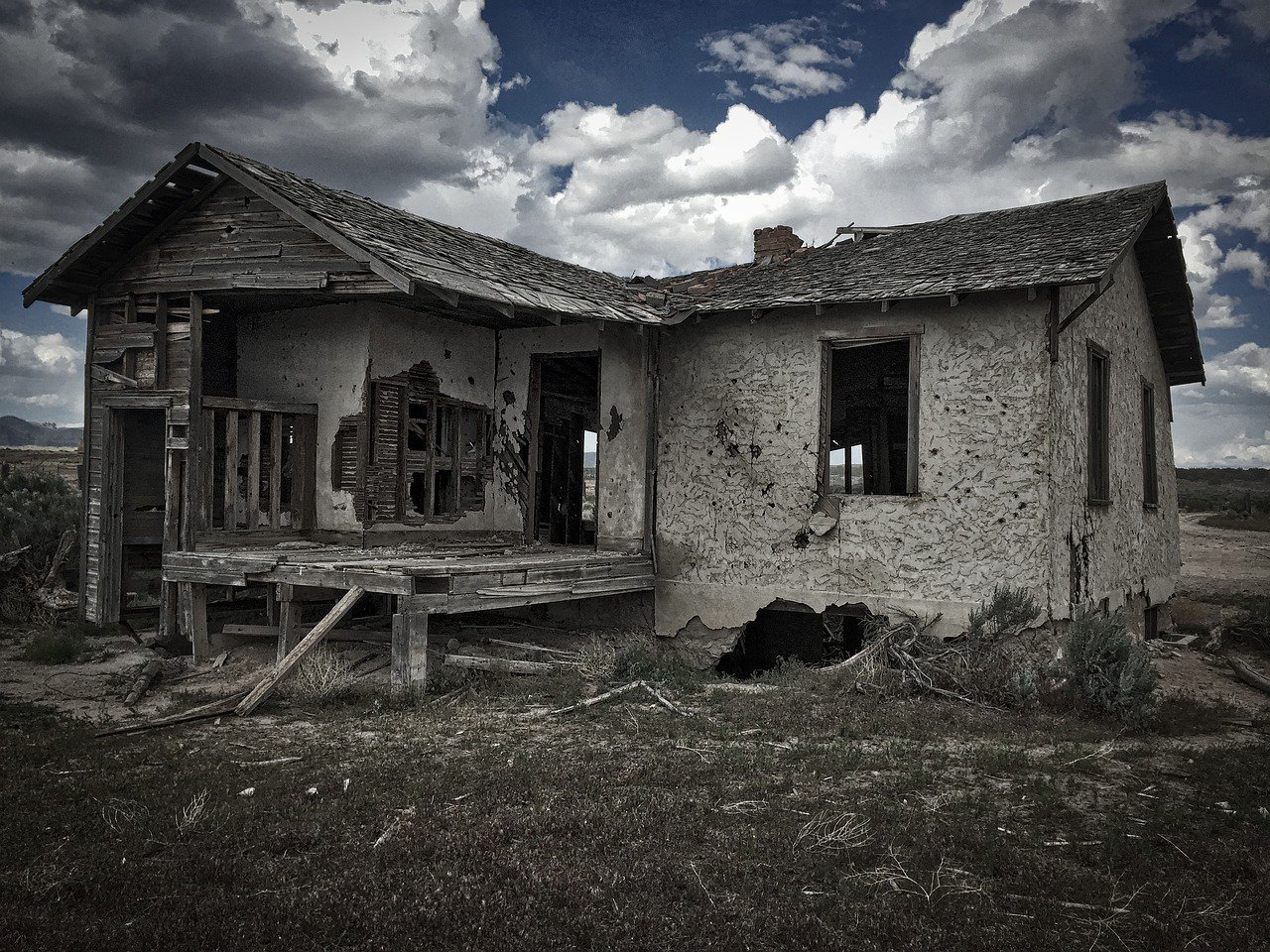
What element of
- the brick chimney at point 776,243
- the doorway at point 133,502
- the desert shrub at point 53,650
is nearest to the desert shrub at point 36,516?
the doorway at point 133,502

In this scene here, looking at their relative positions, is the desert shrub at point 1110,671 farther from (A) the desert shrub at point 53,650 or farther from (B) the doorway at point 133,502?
(A) the desert shrub at point 53,650

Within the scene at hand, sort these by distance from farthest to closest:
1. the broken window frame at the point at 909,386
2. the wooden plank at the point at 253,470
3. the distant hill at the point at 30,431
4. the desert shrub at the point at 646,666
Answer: the distant hill at the point at 30,431 → the wooden plank at the point at 253,470 → the broken window frame at the point at 909,386 → the desert shrub at the point at 646,666

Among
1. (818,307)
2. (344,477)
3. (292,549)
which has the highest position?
(818,307)

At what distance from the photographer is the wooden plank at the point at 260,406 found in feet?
33.9

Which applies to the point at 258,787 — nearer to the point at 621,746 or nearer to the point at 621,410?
the point at 621,746

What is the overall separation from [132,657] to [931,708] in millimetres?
8056

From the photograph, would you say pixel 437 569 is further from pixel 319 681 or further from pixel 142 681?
pixel 142 681

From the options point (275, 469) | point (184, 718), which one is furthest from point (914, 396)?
point (184, 718)

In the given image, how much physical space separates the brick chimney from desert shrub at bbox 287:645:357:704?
8.07 metres

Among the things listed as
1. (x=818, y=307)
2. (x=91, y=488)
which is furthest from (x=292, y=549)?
(x=818, y=307)

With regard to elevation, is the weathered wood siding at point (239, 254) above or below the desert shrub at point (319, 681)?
above

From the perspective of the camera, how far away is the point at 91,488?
10.9 meters

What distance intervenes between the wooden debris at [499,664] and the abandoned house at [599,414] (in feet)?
1.89

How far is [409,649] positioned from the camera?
833cm
